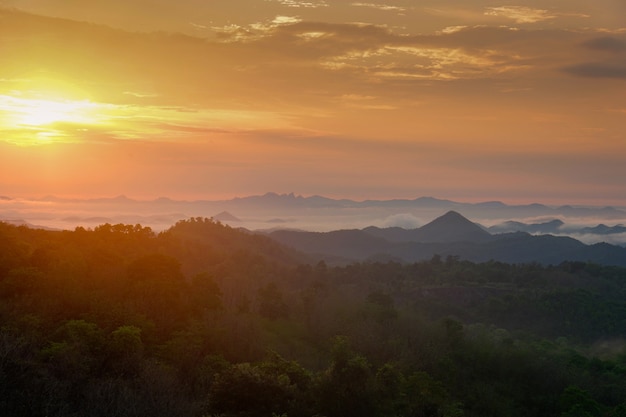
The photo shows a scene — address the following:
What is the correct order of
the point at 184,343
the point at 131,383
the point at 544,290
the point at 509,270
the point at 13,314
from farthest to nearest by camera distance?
the point at 509,270 → the point at 544,290 → the point at 184,343 → the point at 13,314 → the point at 131,383

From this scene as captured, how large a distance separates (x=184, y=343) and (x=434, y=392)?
54.4 feet

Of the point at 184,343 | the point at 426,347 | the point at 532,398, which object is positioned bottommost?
the point at 532,398

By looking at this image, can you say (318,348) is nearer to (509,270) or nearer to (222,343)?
(222,343)

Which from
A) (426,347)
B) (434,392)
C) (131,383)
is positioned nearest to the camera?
(131,383)

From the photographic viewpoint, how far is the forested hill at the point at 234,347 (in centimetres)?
2681

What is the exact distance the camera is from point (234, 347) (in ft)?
149

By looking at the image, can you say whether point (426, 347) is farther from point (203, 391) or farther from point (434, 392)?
point (203, 391)

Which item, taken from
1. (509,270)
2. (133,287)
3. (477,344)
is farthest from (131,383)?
(509,270)

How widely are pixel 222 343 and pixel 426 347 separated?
73.7 feet

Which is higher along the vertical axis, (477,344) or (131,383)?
(131,383)

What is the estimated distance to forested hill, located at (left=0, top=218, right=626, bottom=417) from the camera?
26812 mm

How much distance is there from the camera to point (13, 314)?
113ft

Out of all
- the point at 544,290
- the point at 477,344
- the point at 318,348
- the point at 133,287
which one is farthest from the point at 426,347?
the point at 544,290

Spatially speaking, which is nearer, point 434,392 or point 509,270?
point 434,392
